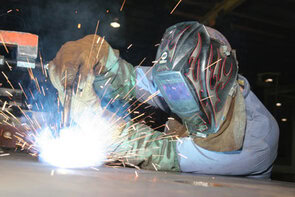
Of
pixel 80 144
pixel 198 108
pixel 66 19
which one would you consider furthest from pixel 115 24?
pixel 80 144

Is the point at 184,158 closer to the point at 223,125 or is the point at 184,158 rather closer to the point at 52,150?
the point at 223,125

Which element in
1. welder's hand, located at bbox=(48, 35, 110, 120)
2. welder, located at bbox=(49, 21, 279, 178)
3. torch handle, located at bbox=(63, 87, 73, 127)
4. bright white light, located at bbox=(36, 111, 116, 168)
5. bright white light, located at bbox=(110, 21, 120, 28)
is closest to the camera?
torch handle, located at bbox=(63, 87, 73, 127)

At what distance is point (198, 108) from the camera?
5.55 ft

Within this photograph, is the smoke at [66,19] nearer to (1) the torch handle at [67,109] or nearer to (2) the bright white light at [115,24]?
(2) the bright white light at [115,24]

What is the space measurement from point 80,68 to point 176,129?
0.75 meters

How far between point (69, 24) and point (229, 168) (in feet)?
4.93

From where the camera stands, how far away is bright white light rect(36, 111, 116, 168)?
1.40 meters

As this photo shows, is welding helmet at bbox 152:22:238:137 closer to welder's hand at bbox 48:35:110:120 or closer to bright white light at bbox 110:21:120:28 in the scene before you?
welder's hand at bbox 48:35:110:120

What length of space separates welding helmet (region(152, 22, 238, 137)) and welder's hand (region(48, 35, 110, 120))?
336 mm

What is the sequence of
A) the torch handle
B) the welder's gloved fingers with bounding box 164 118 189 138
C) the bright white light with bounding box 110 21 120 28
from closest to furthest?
1. the torch handle
2. the welder's gloved fingers with bounding box 164 118 189 138
3. the bright white light with bounding box 110 21 120 28

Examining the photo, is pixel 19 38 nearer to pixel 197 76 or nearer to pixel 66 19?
pixel 66 19

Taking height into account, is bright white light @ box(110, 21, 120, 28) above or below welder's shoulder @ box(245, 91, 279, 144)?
above

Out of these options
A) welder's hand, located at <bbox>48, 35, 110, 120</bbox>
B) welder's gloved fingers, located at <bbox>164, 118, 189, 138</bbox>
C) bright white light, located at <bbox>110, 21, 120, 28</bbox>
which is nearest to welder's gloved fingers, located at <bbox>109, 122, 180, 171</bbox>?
welder's gloved fingers, located at <bbox>164, 118, 189, 138</bbox>

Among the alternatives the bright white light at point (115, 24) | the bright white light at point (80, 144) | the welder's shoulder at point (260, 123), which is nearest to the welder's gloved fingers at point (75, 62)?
the bright white light at point (80, 144)
